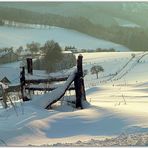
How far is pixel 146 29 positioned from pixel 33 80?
85.3m

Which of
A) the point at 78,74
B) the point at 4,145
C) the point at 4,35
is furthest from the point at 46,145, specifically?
the point at 4,35

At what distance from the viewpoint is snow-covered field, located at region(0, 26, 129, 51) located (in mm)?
89250

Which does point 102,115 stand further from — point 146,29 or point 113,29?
point 113,29

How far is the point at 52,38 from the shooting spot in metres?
97.6

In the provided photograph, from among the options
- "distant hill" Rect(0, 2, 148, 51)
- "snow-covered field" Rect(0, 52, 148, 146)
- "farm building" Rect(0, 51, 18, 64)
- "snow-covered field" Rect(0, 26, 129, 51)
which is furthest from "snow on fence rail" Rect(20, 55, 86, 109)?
"distant hill" Rect(0, 2, 148, 51)

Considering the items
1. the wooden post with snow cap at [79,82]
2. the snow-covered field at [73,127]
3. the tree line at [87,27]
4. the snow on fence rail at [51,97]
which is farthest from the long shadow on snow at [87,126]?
the tree line at [87,27]

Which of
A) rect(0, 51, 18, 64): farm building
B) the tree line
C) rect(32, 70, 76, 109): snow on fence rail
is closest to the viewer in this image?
rect(32, 70, 76, 109): snow on fence rail

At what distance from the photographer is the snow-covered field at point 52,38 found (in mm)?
89250

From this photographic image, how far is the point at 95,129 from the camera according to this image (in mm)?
7348

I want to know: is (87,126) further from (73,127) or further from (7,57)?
(7,57)

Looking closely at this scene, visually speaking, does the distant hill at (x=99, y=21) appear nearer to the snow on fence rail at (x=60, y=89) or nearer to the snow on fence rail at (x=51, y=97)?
the snow on fence rail at (x=60, y=89)

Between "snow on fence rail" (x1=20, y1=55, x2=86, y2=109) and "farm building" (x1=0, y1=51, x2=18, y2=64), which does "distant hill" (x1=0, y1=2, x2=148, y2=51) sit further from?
"snow on fence rail" (x1=20, y1=55, x2=86, y2=109)

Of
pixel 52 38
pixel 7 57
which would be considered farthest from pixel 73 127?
pixel 52 38

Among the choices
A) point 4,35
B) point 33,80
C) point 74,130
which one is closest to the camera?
point 74,130
